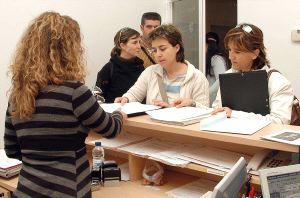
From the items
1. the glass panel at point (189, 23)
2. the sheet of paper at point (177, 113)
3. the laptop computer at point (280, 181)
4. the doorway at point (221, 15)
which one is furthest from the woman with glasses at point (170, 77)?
the doorway at point (221, 15)

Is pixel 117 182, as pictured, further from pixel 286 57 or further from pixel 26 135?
pixel 286 57

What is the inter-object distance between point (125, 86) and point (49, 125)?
174cm

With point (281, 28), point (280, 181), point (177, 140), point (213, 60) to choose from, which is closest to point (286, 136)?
point (280, 181)

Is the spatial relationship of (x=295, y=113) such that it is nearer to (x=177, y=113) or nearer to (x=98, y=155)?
(x=177, y=113)

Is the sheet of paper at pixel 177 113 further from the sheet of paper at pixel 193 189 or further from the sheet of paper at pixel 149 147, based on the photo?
the sheet of paper at pixel 193 189

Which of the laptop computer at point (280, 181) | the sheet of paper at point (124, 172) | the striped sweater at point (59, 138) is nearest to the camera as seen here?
the laptop computer at point (280, 181)

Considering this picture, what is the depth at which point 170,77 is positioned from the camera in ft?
7.09

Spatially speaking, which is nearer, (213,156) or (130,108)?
(213,156)

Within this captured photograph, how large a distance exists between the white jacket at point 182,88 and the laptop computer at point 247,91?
0.38 metres

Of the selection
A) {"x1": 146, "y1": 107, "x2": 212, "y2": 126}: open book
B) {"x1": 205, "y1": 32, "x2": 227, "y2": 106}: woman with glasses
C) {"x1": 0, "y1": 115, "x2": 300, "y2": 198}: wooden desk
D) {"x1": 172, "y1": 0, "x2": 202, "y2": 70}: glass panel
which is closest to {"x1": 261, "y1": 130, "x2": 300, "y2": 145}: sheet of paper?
{"x1": 0, "y1": 115, "x2": 300, "y2": 198}: wooden desk

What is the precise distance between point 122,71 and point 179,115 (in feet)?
5.02

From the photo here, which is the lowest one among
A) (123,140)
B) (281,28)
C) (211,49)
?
(123,140)

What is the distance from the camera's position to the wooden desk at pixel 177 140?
1.32m

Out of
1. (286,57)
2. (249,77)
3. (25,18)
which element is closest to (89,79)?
(25,18)
